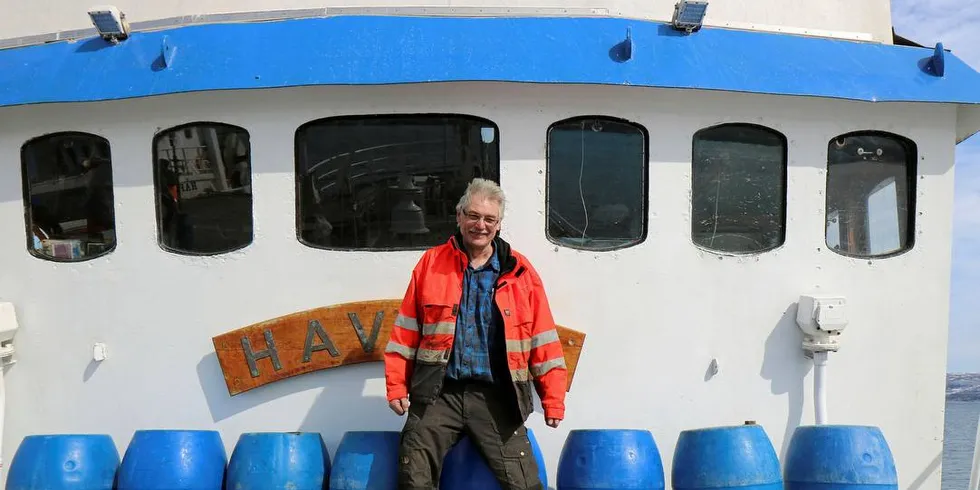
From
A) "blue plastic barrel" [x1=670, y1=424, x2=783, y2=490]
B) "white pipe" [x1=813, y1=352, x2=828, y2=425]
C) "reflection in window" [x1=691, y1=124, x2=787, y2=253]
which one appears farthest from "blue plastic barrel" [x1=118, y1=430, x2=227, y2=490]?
"white pipe" [x1=813, y1=352, x2=828, y2=425]

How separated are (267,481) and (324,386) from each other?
0.73 metres

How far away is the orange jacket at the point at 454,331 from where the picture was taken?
13.2 ft

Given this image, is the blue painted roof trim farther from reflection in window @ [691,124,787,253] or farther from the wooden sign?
the wooden sign

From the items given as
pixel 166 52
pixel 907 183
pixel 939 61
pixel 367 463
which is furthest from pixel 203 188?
pixel 939 61

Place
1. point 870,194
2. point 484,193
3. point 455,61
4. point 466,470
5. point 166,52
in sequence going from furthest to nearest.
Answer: point 870,194 → point 166,52 → point 455,61 → point 466,470 → point 484,193

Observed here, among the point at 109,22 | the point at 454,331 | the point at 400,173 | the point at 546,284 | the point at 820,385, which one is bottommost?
the point at 820,385

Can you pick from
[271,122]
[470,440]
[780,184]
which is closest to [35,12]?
[271,122]

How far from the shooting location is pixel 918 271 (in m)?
5.30

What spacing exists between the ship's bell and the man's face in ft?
2.83

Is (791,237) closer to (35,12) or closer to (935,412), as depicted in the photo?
(935,412)

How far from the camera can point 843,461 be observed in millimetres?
4305

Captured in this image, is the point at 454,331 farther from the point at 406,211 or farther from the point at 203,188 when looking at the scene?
the point at 203,188

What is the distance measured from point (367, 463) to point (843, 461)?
220cm

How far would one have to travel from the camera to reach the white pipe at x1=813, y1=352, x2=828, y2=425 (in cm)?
503
